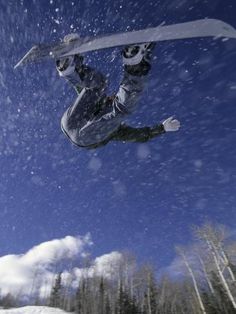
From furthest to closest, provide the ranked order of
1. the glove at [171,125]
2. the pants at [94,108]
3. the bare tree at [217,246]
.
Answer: the bare tree at [217,246] < the glove at [171,125] < the pants at [94,108]

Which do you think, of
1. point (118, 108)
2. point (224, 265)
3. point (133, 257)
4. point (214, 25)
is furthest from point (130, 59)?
point (133, 257)

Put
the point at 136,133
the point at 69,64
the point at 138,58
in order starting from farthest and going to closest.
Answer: the point at 136,133, the point at 69,64, the point at 138,58

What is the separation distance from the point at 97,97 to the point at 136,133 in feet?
4.33

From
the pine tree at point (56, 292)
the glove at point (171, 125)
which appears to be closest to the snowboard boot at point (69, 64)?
the glove at point (171, 125)

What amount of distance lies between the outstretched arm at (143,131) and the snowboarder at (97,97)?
23.1 inches

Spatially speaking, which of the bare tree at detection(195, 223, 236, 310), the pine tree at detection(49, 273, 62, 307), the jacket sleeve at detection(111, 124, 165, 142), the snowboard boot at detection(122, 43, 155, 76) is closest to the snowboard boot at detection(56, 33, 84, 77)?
the snowboard boot at detection(122, 43, 155, 76)

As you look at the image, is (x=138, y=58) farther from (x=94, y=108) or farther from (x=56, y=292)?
(x=56, y=292)

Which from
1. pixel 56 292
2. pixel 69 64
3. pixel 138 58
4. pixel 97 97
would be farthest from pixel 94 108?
pixel 56 292

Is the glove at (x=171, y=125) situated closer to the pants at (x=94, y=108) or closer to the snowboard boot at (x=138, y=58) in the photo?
the pants at (x=94, y=108)

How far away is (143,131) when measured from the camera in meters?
5.32

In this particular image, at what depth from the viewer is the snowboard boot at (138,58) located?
358cm

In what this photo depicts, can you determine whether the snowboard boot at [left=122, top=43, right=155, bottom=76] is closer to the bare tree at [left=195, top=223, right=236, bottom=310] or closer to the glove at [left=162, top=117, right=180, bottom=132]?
the glove at [left=162, top=117, right=180, bottom=132]

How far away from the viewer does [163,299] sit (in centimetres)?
4344

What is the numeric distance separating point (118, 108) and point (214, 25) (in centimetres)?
158
